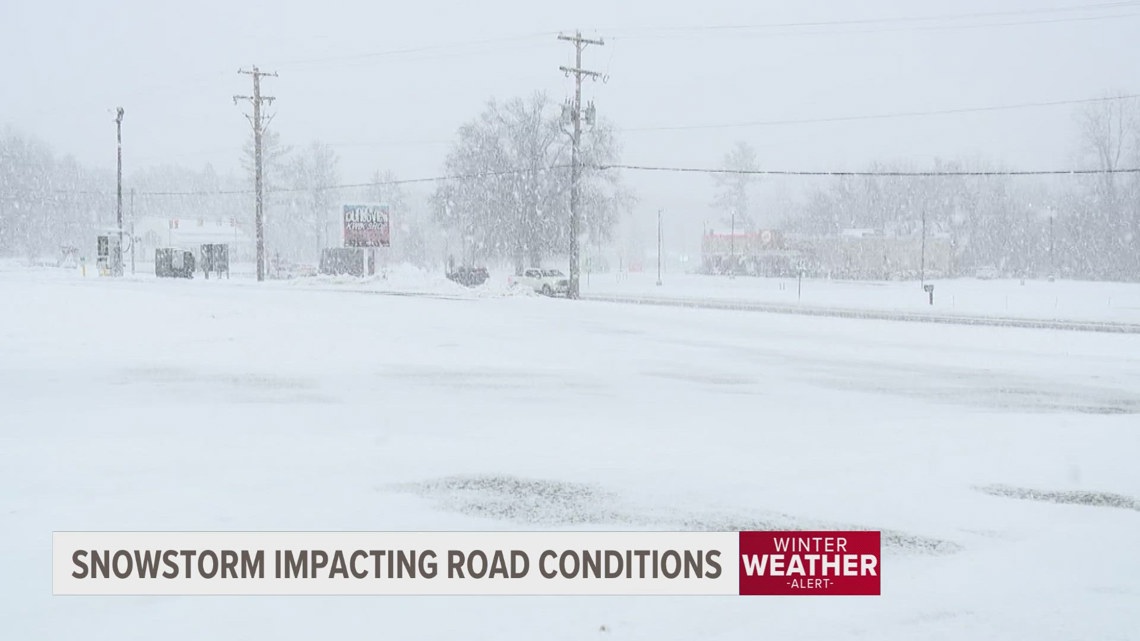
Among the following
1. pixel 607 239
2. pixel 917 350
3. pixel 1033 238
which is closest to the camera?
pixel 917 350

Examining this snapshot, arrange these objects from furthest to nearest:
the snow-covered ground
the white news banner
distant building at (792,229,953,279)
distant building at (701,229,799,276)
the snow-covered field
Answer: distant building at (701,229,799,276) → distant building at (792,229,953,279) → the snow-covered ground → the white news banner → the snow-covered field

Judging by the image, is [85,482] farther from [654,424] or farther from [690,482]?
[654,424]

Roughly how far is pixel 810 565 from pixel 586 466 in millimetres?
3207

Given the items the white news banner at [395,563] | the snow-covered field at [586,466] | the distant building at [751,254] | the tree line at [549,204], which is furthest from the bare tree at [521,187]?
the white news banner at [395,563]

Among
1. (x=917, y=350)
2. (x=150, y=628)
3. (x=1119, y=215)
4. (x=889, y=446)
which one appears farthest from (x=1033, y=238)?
(x=150, y=628)

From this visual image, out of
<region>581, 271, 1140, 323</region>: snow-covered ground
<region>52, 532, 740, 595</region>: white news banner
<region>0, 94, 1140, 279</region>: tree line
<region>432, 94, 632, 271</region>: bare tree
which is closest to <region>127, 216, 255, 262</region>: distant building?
<region>0, 94, 1140, 279</region>: tree line

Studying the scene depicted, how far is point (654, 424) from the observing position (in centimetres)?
1085

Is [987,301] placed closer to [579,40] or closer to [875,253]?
[579,40]

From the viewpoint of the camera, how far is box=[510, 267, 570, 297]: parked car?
158ft

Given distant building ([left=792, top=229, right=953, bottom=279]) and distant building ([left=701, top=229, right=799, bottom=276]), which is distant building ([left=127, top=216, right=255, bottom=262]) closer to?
distant building ([left=701, top=229, right=799, bottom=276])

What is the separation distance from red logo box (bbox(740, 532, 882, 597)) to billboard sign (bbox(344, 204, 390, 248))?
4682cm

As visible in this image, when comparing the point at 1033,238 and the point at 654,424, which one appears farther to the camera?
the point at 1033,238

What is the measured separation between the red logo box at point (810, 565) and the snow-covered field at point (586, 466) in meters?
0.16

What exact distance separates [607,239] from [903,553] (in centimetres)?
5662
